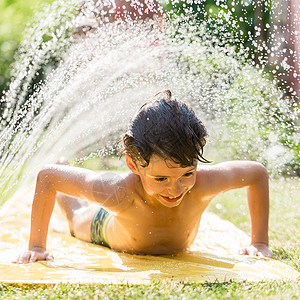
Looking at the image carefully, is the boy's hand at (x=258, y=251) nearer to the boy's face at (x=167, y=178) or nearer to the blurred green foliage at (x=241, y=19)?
the boy's face at (x=167, y=178)

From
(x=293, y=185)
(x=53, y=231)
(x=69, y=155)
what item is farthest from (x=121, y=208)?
(x=293, y=185)

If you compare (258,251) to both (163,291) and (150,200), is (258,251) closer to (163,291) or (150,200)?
(150,200)

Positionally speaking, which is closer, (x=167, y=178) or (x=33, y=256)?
(x=167, y=178)

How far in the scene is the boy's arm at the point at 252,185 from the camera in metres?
3.06

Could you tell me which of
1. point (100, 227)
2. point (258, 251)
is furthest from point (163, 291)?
point (100, 227)

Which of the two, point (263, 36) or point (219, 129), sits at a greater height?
point (263, 36)

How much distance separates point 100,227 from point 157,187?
1042 mm

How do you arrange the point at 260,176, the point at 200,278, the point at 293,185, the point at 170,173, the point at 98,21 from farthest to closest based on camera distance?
1. the point at 98,21
2. the point at 293,185
3. the point at 260,176
4. the point at 170,173
5. the point at 200,278

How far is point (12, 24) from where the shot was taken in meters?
12.6

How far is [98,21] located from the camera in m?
7.84

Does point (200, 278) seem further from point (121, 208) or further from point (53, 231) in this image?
point (53, 231)

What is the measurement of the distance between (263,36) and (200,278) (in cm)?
864

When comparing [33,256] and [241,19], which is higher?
[241,19]

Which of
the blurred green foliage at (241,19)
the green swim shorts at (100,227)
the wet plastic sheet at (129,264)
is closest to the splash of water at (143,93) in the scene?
the blurred green foliage at (241,19)
